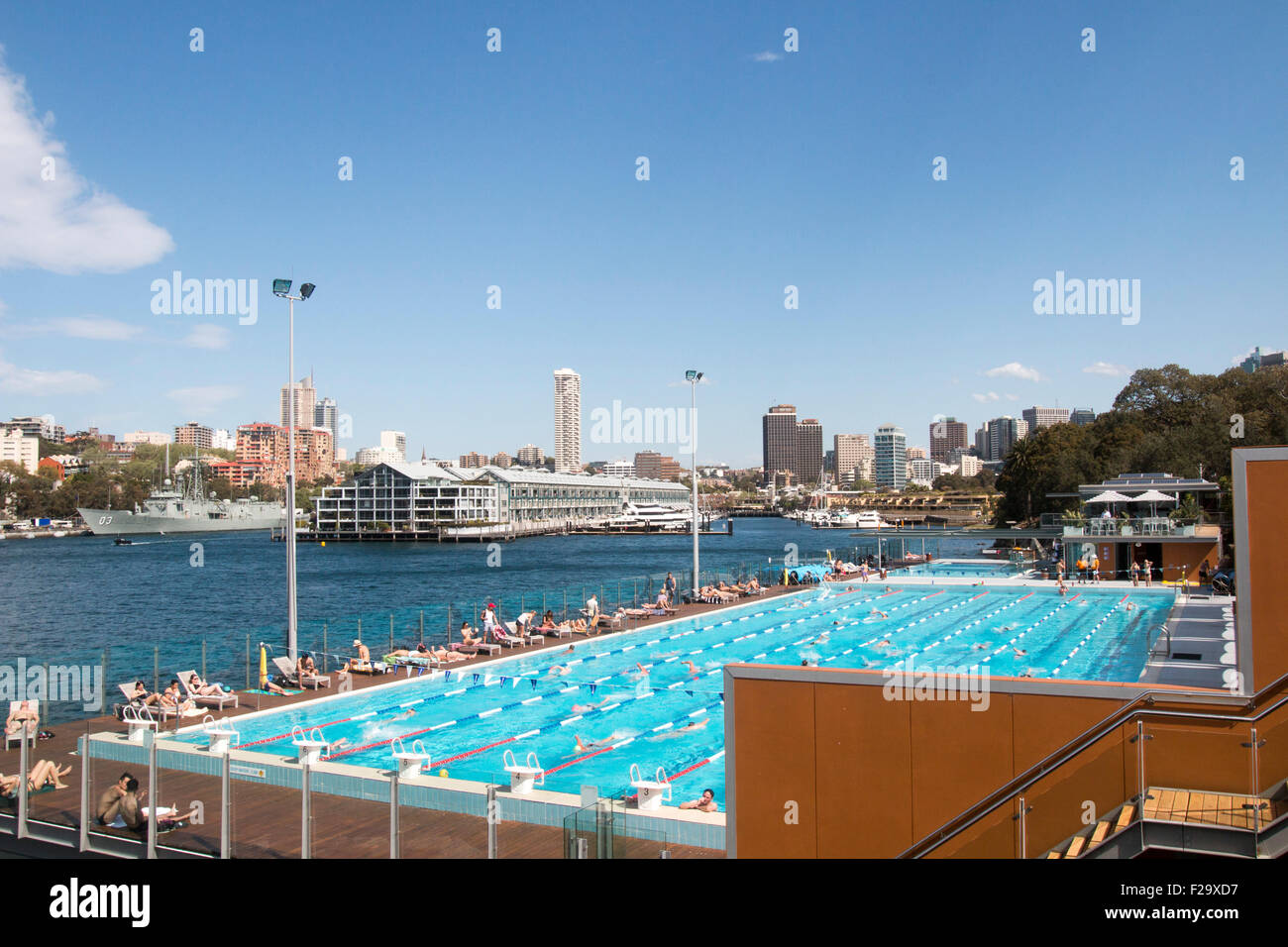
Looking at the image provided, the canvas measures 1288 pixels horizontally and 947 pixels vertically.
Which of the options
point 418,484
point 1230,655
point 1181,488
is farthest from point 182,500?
point 1230,655

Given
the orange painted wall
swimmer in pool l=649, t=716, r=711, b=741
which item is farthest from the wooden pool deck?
swimmer in pool l=649, t=716, r=711, b=741

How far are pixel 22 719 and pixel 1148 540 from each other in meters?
37.3

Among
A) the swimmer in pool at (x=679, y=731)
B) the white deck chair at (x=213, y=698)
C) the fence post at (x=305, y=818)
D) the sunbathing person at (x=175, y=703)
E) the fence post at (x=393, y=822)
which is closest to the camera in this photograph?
the fence post at (x=393, y=822)

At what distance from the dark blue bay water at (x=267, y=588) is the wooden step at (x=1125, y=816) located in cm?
1597

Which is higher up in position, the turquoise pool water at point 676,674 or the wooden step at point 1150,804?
the wooden step at point 1150,804

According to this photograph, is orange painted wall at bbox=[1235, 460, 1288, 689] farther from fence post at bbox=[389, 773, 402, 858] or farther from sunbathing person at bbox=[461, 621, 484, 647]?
sunbathing person at bbox=[461, 621, 484, 647]

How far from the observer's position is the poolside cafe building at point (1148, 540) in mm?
34688

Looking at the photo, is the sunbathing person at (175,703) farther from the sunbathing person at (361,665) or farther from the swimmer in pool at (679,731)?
the swimmer in pool at (679,731)

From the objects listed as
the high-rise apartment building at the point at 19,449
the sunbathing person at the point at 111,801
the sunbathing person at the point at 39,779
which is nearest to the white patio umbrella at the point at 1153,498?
the sunbathing person at the point at 111,801

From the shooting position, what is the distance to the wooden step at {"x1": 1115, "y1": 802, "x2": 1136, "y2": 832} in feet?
17.4

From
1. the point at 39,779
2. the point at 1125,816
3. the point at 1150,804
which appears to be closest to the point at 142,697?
the point at 39,779

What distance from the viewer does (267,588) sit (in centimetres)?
5891

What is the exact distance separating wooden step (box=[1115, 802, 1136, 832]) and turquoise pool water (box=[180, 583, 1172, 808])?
8203 millimetres
